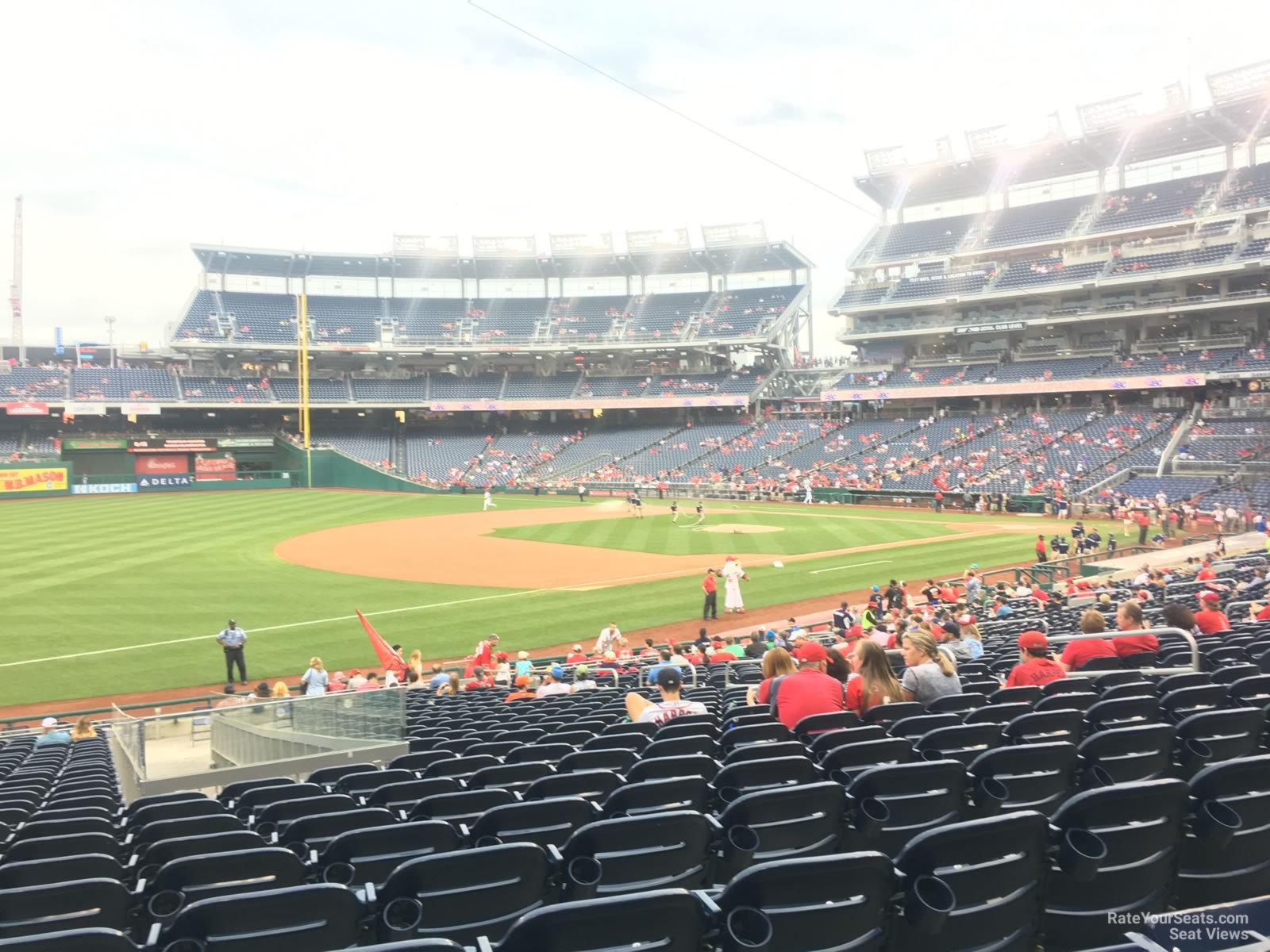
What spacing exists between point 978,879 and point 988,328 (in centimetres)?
6373

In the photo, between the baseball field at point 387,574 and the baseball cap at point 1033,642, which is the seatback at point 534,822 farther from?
the baseball field at point 387,574

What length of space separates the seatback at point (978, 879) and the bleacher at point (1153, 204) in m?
63.7

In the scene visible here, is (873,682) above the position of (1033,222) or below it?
below

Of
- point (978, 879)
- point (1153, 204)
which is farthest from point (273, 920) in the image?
point (1153, 204)

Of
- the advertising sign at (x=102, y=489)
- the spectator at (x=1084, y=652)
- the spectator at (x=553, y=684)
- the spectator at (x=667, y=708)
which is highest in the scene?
the advertising sign at (x=102, y=489)

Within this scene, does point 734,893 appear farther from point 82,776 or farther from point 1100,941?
point 82,776

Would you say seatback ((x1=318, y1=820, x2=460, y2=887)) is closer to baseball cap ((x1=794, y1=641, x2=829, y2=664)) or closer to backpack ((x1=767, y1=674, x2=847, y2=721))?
backpack ((x1=767, y1=674, x2=847, y2=721))

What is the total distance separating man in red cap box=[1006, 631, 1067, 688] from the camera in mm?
7230

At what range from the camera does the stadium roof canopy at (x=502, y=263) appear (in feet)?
262

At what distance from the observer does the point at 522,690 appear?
14.2 m

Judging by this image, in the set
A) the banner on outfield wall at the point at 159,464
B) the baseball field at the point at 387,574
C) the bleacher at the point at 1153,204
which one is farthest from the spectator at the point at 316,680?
the banner on outfield wall at the point at 159,464

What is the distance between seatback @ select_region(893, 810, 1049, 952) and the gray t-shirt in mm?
4163

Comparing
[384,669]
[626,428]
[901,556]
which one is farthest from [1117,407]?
[384,669]

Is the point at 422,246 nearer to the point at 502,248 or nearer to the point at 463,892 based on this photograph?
the point at 502,248
